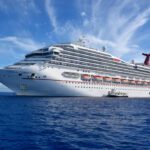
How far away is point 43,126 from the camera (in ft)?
81.7

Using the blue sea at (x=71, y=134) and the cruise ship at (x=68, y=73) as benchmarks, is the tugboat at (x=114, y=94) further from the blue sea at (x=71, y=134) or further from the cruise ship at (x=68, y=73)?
the blue sea at (x=71, y=134)

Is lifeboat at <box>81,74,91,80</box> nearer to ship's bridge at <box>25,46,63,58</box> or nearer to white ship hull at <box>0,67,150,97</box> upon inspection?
white ship hull at <box>0,67,150,97</box>

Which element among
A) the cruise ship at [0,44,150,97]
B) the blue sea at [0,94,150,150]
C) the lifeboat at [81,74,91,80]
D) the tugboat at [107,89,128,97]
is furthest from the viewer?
the tugboat at [107,89,128,97]

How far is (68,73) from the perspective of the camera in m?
68.4

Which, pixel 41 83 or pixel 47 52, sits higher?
pixel 47 52

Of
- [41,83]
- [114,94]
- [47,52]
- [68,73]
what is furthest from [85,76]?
[41,83]

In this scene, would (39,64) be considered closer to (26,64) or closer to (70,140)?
(26,64)

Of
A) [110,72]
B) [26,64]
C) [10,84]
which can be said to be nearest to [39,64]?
[26,64]

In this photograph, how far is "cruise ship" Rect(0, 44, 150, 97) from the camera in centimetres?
6353

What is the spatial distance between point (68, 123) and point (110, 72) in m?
60.4

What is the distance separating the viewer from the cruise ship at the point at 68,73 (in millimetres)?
63531

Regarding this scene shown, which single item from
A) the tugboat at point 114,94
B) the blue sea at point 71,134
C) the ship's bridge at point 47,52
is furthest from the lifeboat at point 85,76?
the blue sea at point 71,134

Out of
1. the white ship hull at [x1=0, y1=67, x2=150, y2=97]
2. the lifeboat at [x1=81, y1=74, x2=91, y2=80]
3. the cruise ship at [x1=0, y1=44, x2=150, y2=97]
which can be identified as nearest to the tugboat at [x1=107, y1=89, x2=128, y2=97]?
the cruise ship at [x1=0, y1=44, x2=150, y2=97]

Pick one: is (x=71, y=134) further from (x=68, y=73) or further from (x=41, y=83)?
(x=68, y=73)
